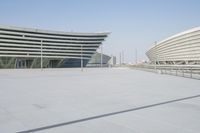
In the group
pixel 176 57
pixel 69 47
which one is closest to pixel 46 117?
pixel 69 47

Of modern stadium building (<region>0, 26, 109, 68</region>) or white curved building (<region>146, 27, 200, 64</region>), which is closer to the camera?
white curved building (<region>146, 27, 200, 64</region>)

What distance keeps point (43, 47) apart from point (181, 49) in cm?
5644

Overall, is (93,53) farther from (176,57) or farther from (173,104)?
(173,104)

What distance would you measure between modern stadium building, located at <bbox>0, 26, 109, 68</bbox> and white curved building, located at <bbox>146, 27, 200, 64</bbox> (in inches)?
1147

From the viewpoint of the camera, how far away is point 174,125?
15.8 ft

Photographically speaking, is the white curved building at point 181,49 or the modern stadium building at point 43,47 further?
the modern stadium building at point 43,47

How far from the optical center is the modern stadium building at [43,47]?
9000 centimetres

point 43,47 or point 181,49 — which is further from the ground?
point 43,47

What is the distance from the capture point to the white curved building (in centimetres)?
8712

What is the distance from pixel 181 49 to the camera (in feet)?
328

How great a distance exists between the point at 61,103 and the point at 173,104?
3.28 meters

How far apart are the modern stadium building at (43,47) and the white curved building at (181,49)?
2912 cm

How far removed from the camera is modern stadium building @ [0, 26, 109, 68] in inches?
3543

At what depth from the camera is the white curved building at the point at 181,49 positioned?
87.1m
